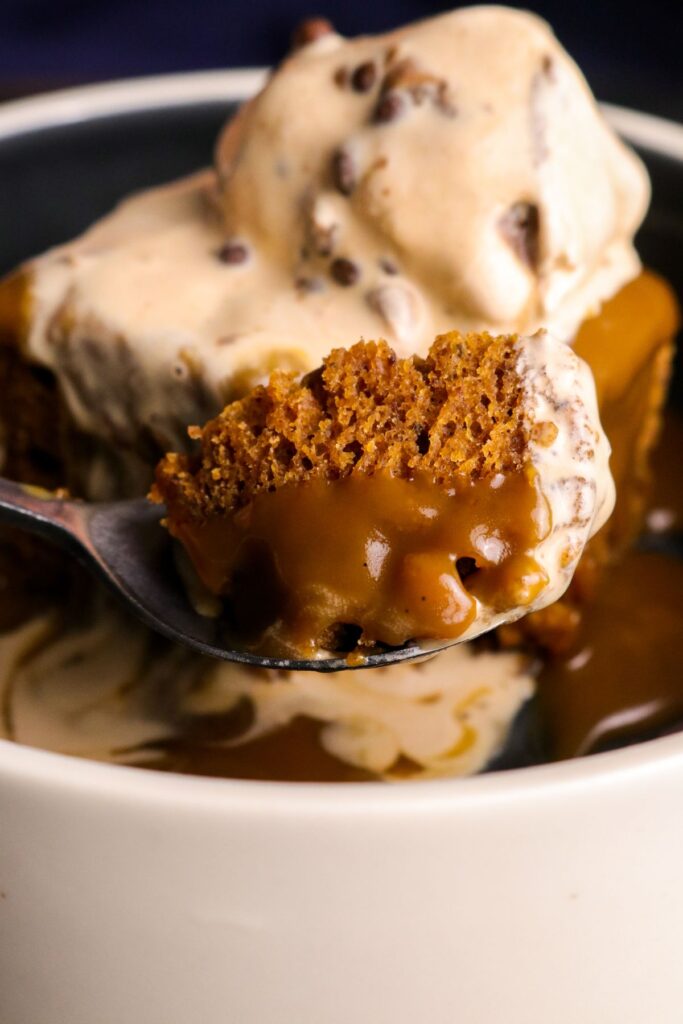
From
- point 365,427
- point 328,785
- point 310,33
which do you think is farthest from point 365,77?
point 328,785

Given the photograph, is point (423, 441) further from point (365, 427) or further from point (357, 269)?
point (357, 269)

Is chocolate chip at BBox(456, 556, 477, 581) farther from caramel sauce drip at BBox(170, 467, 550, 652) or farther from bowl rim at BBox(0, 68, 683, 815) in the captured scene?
bowl rim at BBox(0, 68, 683, 815)

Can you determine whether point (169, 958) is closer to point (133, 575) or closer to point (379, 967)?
point (379, 967)

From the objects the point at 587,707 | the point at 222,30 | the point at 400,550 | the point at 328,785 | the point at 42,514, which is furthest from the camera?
the point at 222,30

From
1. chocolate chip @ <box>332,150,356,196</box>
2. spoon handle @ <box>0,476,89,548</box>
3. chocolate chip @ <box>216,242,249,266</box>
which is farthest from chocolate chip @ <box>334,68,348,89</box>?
spoon handle @ <box>0,476,89,548</box>

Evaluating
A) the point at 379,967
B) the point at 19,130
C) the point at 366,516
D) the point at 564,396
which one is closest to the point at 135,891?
the point at 379,967
